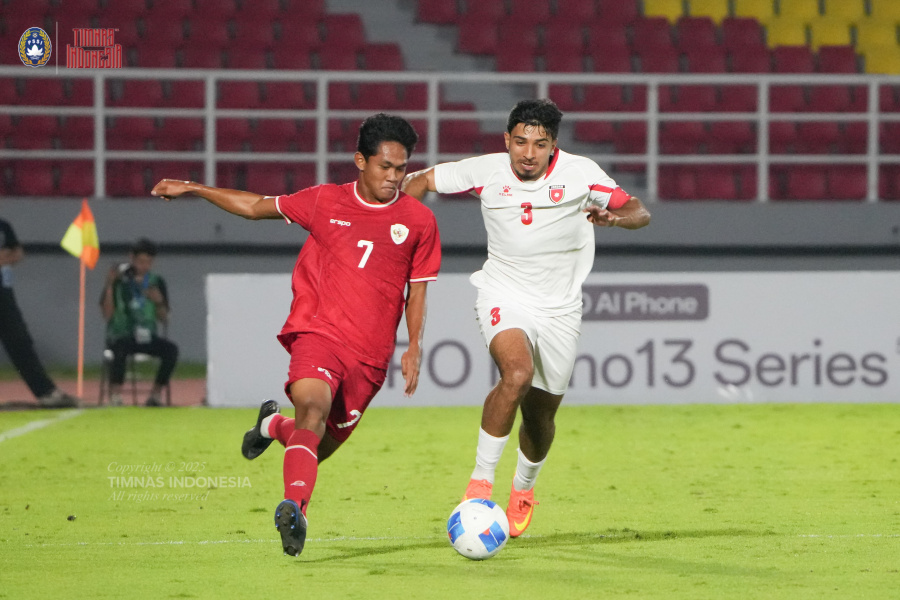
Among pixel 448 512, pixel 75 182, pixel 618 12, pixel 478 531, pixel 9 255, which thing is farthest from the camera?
pixel 618 12

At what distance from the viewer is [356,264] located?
596cm

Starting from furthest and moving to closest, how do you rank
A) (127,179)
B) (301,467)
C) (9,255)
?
(127,179) < (9,255) < (301,467)

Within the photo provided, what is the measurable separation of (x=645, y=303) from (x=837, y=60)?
7443 millimetres

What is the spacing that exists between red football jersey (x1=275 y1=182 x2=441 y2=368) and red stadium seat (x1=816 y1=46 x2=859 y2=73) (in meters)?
13.5

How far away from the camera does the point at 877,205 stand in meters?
15.7

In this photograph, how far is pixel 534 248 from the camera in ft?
21.0

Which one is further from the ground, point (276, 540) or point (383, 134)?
point (383, 134)

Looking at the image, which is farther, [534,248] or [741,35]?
[741,35]

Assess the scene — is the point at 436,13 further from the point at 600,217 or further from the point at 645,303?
the point at 600,217

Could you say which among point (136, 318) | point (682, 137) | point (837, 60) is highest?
point (837, 60)

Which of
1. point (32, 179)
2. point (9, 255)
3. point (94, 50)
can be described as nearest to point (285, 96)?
point (94, 50)

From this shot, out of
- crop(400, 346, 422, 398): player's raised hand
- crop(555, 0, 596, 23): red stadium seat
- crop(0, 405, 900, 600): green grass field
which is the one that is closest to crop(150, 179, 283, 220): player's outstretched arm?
crop(400, 346, 422, 398): player's raised hand

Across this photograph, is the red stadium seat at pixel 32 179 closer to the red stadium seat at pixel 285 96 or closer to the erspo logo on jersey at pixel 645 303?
the red stadium seat at pixel 285 96

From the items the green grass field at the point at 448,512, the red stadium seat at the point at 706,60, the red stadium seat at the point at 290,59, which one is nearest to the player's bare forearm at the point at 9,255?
the green grass field at the point at 448,512
